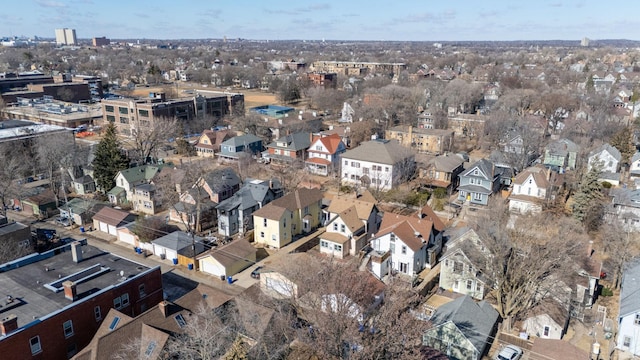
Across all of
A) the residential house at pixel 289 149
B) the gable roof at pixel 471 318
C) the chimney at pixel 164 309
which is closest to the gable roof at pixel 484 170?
the residential house at pixel 289 149

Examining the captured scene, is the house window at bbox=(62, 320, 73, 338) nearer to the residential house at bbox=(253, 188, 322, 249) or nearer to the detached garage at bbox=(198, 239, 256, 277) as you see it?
the detached garage at bbox=(198, 239, 256, 277)

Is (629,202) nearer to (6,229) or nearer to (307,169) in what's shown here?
(307,169)

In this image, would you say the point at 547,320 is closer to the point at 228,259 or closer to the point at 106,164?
the point at 228,259

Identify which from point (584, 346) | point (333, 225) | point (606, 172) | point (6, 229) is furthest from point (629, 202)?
point (6, 229)

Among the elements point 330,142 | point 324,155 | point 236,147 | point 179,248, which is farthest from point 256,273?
point 236,147

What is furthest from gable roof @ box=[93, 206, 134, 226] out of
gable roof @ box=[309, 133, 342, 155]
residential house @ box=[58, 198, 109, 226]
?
gable roof @ box=[309, 133, 342, 155]

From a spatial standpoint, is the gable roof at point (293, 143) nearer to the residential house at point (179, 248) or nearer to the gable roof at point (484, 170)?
the gable roof at point (484, 170)
